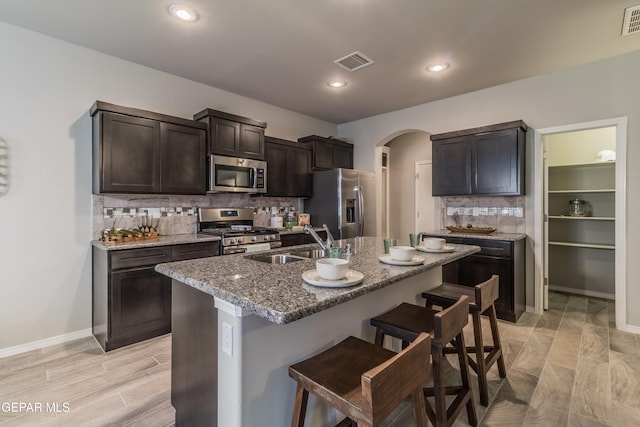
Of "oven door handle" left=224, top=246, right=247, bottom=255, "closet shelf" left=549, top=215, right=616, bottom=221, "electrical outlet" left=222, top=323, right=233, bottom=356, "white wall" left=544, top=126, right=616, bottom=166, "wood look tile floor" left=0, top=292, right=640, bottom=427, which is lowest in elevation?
"wood look tile floor" left=0, top=292, right=640, bottom=427

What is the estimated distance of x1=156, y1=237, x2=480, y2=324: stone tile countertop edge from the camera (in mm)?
1001

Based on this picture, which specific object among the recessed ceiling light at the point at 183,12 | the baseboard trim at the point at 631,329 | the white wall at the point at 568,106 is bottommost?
the baseboard trim at the point at 631,329

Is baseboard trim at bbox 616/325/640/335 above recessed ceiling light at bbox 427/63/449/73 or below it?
below

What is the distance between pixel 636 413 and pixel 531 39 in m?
2.92

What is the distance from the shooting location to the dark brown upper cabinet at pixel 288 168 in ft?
14.1

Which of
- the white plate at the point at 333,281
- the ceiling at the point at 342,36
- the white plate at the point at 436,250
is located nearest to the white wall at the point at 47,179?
the ceiling at the point at 342,36

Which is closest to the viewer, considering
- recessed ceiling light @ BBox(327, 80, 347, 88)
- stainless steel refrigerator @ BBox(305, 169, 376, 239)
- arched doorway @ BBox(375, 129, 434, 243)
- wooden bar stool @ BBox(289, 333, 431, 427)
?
wooden bar stool @ BBox(289, 333, 431, 427)

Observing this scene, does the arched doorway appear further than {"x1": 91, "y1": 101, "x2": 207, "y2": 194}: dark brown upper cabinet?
Yes

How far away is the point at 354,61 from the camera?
10.6ft

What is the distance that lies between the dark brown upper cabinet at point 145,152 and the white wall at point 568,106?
10.2 ft

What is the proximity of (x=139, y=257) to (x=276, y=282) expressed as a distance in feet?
6.75

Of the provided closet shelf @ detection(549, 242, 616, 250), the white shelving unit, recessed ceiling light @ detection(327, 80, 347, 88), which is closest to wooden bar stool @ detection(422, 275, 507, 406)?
recessed ceiling light @ detection(327, 80, 347, 88)

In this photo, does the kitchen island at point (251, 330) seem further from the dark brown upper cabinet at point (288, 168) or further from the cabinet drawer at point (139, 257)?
the dark brown upper cabinet at point (288, 168)

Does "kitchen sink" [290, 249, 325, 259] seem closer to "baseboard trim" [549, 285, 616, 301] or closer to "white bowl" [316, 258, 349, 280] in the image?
"white bowl" [316, 258, 349, 280]
